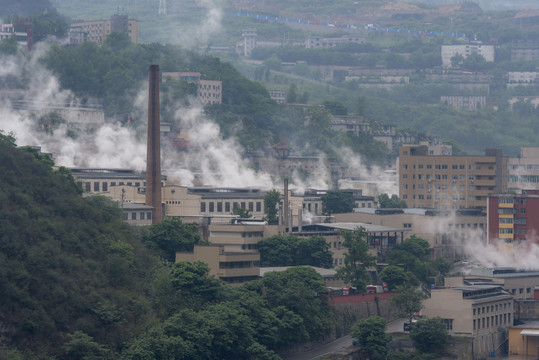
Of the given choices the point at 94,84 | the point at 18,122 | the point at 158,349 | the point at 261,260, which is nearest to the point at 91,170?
the point at 18,122

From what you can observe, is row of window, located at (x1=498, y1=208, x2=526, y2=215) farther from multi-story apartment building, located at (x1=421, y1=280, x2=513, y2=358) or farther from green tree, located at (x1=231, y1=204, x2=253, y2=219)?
green tree, located at (x1=231, y1=204, x2=253, y2=219)

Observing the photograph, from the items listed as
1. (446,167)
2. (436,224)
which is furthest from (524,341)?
Result: (446,167)

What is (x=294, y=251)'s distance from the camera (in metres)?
113

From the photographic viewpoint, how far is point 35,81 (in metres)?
180

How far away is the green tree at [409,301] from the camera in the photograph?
101438mm

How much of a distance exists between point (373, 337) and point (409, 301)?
8.78 meters

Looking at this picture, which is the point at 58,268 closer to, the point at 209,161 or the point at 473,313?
the point at 473,313

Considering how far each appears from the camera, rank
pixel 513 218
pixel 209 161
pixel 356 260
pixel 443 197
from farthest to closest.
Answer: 1. pixel 209 161
2. pixel 443 197
3. pixel 513 218
4. pixel 356 260

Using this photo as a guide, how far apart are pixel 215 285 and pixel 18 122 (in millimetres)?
72011

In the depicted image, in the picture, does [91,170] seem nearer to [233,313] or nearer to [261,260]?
[261,260]

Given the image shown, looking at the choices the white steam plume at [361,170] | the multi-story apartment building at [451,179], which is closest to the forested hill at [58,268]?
the multi-story apartment building at [451,179]

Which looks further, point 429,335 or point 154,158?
point 154,158

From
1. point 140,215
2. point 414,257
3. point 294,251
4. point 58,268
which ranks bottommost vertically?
point 414,257

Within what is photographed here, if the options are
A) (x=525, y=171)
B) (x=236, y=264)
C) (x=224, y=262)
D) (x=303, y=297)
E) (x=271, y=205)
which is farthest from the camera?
(x=525, y=171)
